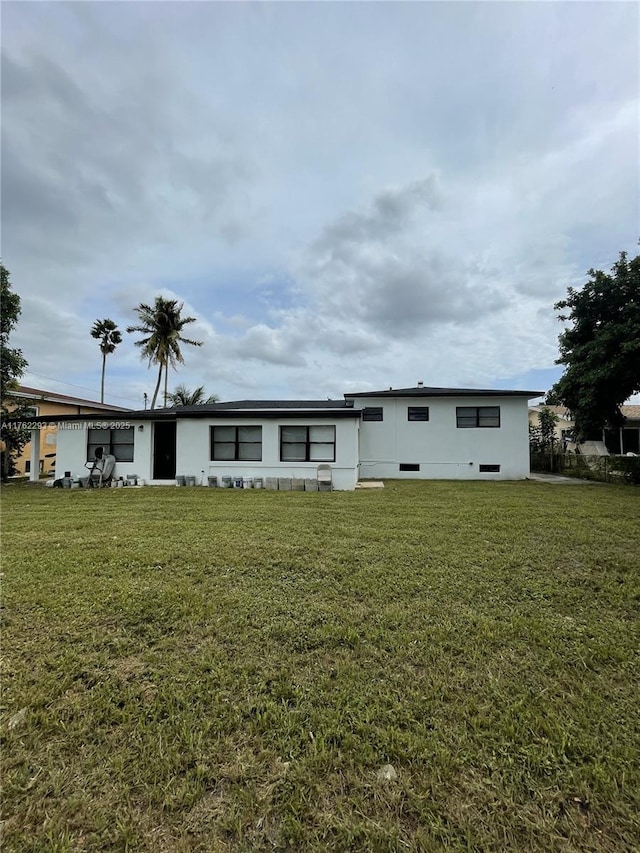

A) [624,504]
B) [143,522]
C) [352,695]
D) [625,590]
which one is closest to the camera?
[352,695]

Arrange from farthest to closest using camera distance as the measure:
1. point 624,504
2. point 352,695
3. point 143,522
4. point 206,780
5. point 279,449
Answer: point 279,449, point 624,504, point 143,522, point 352,695, point 206,780

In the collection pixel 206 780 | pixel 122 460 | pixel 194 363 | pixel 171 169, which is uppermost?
pixel 171 169

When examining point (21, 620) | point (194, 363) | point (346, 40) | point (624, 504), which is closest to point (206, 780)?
point (21, 620)

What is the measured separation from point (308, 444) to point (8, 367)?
11.9 m

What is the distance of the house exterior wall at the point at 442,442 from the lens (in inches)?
603

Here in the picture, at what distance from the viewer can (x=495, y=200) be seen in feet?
39.6

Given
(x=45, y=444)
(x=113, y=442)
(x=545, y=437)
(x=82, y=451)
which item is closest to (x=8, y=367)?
(x=82, y=451)

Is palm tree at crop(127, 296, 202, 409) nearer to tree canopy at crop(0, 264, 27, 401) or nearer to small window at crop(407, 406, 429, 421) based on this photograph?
tree canopy at crop(0, 264, 27, 401)

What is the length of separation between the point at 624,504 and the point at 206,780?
34.1ft

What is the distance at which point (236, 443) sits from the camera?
13.3 metres

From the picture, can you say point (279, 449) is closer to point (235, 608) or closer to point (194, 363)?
point (235, 608)

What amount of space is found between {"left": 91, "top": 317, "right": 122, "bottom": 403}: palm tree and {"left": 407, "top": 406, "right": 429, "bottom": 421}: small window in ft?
92.8

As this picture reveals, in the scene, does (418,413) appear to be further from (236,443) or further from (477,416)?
(236,443)

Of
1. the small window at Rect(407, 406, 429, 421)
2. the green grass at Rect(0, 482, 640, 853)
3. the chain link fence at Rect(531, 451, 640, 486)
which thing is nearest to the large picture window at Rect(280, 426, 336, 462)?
the small window at Rect(407, 406, 429, 421)
